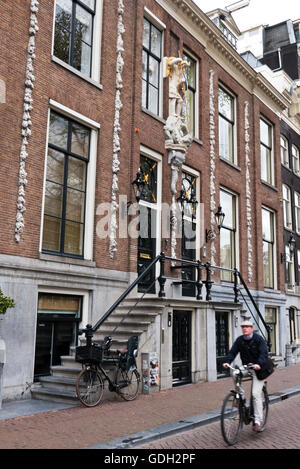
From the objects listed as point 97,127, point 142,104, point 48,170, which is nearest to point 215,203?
point 142,104

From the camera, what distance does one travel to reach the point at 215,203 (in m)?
16.9

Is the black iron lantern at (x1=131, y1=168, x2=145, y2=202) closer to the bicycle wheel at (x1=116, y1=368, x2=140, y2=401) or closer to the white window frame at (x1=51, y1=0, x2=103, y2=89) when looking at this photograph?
the white window frame at (x1=51, y1=0, x2=103, y2=89)

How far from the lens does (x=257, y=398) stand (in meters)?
7.01

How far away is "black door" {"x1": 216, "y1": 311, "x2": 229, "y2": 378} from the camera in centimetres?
1433

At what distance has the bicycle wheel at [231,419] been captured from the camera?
6.30m

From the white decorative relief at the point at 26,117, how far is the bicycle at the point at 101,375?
9.05ft

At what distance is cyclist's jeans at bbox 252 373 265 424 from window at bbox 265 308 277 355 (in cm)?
1312

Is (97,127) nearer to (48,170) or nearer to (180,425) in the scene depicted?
(48,170)

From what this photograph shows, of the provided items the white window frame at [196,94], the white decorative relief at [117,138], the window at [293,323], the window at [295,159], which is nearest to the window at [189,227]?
the white window frame at [196,94]

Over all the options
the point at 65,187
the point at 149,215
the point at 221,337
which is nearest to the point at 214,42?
the point at 149,215

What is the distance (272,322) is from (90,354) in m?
13.5

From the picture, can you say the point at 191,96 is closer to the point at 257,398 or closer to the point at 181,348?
the point at 181,348

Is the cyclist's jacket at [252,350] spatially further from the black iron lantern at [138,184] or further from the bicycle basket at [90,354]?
the black iron lantern at [138,184]
